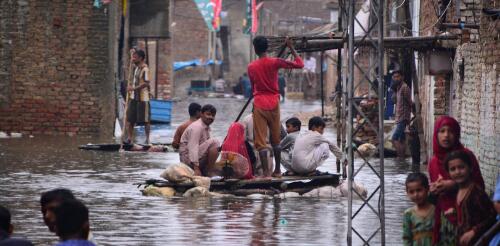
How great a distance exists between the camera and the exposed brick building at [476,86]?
50.0 ft

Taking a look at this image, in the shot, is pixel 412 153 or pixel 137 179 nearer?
pixel 137 179

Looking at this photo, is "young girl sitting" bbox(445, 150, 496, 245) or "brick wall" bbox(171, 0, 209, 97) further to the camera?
"brick wall" bbox(171, 0, 209, 97)

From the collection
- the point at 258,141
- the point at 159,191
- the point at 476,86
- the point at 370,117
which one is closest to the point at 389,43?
the point at 476,86

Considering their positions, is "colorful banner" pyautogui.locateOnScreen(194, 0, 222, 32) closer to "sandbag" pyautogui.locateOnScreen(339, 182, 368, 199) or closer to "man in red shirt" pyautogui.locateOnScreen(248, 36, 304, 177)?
"man in red shirt" pyautogui.locateOnScreen(248, 36, 304, 177)

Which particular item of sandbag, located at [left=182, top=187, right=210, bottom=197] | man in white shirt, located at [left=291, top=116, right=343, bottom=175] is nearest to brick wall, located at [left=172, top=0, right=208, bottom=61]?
man in white shirt, located at [left=291, top=116, right=343, bottom=175]

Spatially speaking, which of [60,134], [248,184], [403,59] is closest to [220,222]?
[248,184]

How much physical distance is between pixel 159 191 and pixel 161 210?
1439 mm

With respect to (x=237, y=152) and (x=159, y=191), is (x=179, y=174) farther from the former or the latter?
(x=237, y=152)

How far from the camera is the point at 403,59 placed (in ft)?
73.4

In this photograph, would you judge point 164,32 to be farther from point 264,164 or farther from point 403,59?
point 264,164

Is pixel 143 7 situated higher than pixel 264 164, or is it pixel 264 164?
pixel 143 7

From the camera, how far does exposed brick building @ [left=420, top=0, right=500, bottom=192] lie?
1523cm

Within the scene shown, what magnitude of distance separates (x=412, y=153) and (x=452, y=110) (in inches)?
34.5

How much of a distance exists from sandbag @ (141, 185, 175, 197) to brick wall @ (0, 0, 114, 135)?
423 inches
